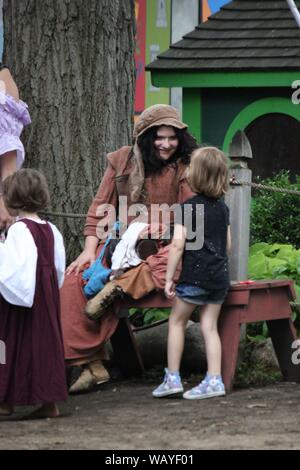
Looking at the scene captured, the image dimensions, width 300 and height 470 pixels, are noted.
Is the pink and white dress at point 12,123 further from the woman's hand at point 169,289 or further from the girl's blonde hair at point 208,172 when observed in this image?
the woman's hand at point 169,289

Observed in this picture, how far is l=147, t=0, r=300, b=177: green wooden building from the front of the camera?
13.2 m

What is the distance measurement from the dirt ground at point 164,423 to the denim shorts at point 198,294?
0.51 m

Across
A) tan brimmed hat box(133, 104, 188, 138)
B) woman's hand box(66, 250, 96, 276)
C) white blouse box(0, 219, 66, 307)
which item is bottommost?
woman's hand box(66, 250, 96, 276)

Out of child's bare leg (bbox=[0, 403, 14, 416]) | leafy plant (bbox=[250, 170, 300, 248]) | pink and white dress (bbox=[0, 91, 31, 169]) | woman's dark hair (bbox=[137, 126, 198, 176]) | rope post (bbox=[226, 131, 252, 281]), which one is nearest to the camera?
child's bare leg (bbox=[0, 403, 14, 416])

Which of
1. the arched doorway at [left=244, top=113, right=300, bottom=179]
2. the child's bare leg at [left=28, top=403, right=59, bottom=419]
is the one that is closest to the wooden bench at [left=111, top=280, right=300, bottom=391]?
the child's bare leg at [left=28, top=403, right=59, bottom=419]

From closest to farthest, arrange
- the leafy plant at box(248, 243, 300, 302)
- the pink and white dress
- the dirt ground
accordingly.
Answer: the dirt ground → the pink and white dress → the leafy plant at box(248, 243, 300, 302)

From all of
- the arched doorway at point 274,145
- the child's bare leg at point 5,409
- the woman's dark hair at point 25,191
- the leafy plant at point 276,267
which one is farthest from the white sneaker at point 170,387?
the arched doorway at point 274,145

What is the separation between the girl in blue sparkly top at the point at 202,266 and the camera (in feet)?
20.8

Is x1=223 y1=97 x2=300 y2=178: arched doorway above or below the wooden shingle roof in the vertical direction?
below

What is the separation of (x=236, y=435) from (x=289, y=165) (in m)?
8.64

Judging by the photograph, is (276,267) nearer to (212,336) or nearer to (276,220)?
(212,336)

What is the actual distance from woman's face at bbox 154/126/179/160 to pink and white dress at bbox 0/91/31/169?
78 centimetres

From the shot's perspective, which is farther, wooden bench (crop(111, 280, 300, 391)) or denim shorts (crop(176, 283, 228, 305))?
wooden bench (crop(111, 280, 300, 391))

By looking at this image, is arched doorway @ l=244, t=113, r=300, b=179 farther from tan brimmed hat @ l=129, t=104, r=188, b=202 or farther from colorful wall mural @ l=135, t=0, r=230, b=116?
tan brimmed hat @ l=129, t=104, r=188, b=202
